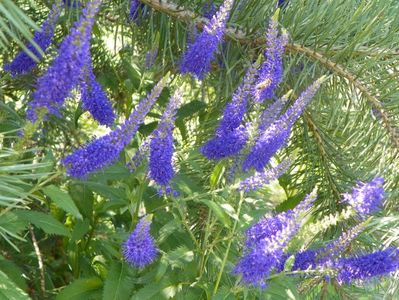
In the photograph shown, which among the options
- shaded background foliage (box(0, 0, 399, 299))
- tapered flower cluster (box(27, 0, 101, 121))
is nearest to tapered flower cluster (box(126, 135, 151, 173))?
shaded background foliage (box(0, 0, 399, 299))

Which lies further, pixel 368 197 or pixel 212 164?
pixel 212 164

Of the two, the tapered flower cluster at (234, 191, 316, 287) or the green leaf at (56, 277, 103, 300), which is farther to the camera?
the green leaf at (56, 277, 103, 300)

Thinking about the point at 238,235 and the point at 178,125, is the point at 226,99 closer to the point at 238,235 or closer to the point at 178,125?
the point at 178,125

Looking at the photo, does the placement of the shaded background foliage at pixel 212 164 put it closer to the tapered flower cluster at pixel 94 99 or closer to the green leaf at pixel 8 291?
the green leaf at pixel 8 291

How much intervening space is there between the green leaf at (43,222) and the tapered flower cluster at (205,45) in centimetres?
38

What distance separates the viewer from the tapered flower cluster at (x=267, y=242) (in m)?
1.09

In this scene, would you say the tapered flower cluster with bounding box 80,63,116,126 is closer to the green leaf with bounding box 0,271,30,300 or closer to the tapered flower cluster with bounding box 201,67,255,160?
the tapered flower cluster with bounding box 201,67,255,160

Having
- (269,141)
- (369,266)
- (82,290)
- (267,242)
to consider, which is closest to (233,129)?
(269,141)

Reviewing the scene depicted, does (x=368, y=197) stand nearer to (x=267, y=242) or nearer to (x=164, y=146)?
(x=267, y=242)

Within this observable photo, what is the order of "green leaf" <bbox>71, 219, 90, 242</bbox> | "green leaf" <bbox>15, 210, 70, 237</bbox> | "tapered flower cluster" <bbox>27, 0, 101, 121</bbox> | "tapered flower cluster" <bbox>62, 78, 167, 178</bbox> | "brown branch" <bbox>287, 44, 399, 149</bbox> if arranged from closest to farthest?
"tapered flower cluster" <bbox>27, 0, 101, 121</bbox> < "tapered flower cluster" <bbox>62, 78, 167, 178</bbox> < "green leaf" <bbox>15, 210, 70, 237</bbox> < "brown branch" <bbox>287, 44, 399, 149</bbox> < "green leaf" <bbox>71, 219, 90, 242</bbox>

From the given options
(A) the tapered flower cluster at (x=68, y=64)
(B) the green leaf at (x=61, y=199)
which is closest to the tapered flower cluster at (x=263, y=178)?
(B) the green leaf at (x=61, y=199)

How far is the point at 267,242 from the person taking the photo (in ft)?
3.65

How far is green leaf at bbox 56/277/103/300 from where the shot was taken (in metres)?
1.39

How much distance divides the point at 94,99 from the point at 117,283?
0.37 m
